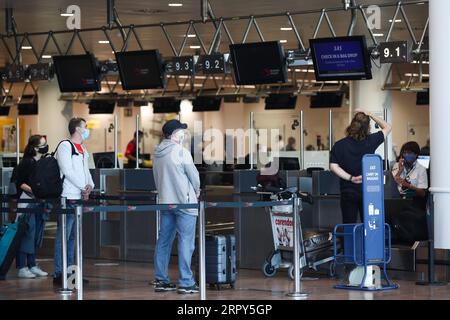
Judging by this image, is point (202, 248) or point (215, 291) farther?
point (215, 291)

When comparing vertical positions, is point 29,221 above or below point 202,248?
above

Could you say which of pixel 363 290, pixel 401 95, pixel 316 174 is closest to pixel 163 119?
pixel 401 95

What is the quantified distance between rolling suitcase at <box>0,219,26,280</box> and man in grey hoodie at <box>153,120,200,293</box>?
217 centimetres

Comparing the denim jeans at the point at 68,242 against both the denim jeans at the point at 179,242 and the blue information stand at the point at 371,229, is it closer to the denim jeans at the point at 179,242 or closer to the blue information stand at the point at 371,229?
the denim jeans at the point at 179,242

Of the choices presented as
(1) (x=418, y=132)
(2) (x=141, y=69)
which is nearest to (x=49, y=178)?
(2) (x=141, y=69)

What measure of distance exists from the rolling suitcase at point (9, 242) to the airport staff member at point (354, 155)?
3543 mm

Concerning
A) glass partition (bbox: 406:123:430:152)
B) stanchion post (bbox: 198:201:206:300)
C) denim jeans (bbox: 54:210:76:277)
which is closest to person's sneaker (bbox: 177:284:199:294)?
stanchion post (bbox: 198:201:206:300)

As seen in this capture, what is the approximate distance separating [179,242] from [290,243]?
1.70 metres

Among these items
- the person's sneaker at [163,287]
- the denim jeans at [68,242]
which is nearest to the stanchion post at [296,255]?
the person's sneaker at [163,287]

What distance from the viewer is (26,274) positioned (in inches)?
484

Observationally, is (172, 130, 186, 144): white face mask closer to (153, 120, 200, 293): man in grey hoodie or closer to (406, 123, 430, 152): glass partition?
(153, 120, 200, 293): man in grey hoodie

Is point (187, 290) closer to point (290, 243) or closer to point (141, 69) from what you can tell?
point (290, 243)
